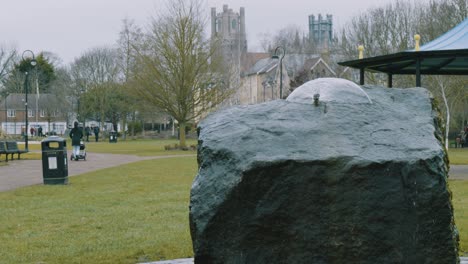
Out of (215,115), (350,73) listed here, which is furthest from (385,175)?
(350,73)

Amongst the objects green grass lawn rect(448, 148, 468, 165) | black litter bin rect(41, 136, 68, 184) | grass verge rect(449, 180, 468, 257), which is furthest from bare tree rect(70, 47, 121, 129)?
grass verge rect(449, 180, 468, 257)

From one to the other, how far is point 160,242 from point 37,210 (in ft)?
14.6

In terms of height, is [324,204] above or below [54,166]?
above

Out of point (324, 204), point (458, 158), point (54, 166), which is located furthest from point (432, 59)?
point (458, 158)

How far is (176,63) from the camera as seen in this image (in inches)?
1578

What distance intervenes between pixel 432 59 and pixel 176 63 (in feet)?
84.1

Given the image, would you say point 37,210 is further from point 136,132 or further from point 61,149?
point 136,132

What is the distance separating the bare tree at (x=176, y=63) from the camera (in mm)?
39938

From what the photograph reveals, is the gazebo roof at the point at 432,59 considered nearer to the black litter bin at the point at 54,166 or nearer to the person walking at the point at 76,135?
the black litter bin at the point at 54,166

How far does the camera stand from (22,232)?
9469 millimetres

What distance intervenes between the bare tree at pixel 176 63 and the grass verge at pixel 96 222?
74.7 feet

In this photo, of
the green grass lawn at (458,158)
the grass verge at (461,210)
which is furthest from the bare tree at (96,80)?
the grass verge at (461,210)

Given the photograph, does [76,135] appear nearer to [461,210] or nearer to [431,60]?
[431,60]

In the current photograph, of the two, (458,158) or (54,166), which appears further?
(458,158)
